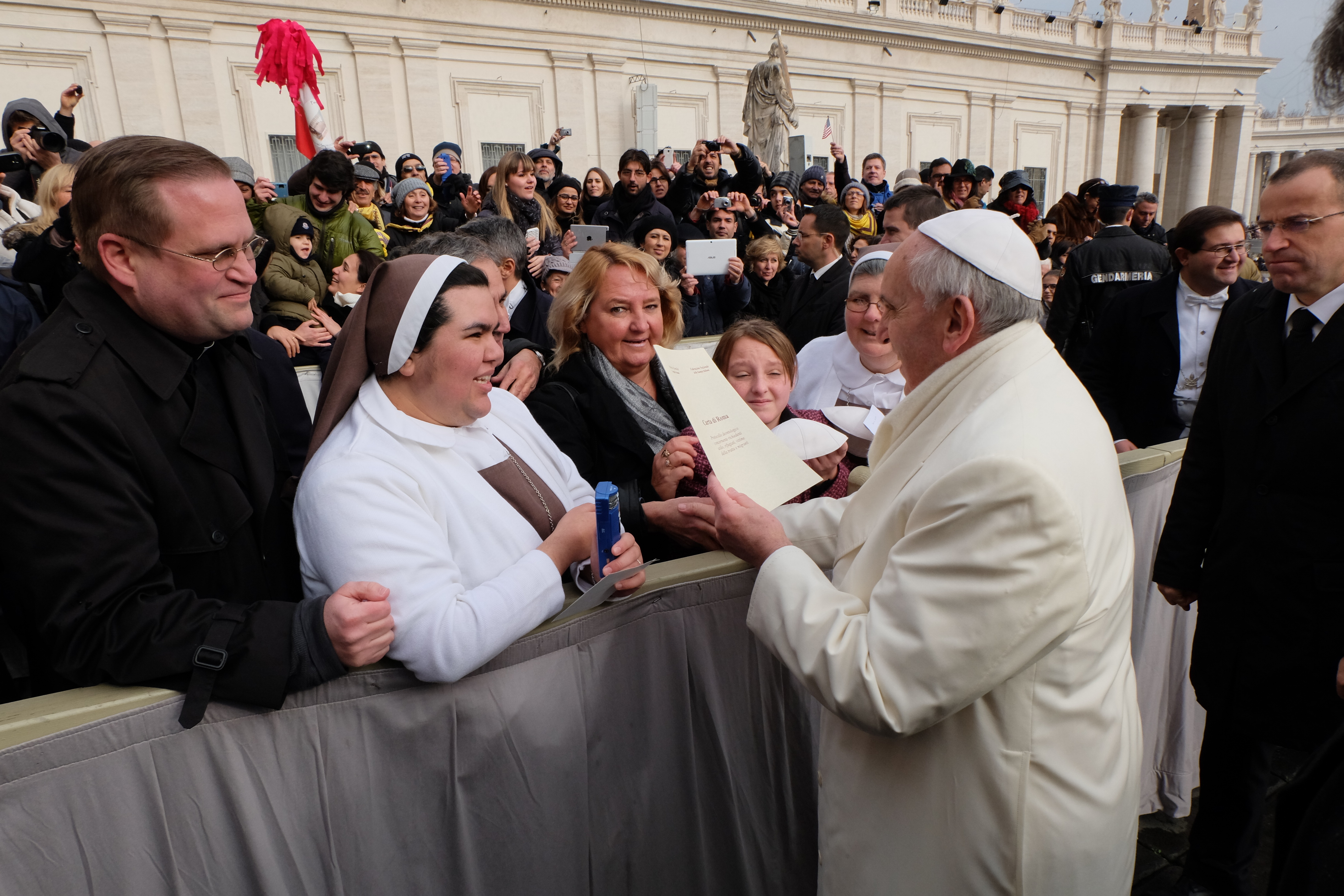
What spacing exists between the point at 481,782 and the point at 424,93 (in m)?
24.9

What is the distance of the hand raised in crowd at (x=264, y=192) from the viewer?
6.57 meters

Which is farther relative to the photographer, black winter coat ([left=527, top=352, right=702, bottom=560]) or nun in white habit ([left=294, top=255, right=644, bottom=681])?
black winter coat ([left=527, top=352, right=702, bottom=560])

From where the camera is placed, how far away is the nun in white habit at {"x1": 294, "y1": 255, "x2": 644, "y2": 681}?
166 cm

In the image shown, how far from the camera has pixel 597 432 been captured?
298 centimetres

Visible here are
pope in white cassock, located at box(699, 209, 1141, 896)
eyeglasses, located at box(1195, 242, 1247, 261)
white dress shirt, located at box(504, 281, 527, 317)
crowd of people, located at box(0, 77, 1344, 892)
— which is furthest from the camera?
white dress shirt, located at box(504, 281, 527, 317)

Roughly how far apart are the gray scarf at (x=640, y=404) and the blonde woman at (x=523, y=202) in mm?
3617

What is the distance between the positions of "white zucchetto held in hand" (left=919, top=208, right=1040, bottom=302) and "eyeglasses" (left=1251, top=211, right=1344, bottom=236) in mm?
1402

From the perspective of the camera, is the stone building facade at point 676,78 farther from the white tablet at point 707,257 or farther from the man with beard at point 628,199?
the white tablet at point 707,257

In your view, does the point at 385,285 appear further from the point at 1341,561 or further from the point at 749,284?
the point at 749,284

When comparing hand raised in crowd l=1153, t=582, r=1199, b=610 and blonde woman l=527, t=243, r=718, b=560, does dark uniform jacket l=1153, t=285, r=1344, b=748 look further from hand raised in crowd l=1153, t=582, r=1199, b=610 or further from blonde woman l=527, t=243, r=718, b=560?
blonde woman l=527, t=243, r=718, b=560

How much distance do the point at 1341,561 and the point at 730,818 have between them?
1.87 m

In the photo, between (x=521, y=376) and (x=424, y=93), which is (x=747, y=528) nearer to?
(x=521, y=376)

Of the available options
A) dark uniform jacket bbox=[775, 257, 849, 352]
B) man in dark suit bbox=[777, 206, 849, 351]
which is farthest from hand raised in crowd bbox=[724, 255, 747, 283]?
dark uniform jacket bbox=[775, 257, 849, 352]

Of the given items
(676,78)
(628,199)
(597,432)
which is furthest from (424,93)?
(597,432)
